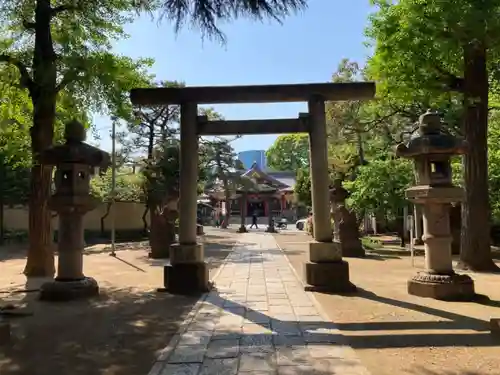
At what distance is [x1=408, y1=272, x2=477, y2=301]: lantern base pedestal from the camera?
319 inches

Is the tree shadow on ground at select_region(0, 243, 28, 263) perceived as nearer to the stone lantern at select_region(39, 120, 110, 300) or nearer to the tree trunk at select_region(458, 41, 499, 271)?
the stone lantern at select_region(39, 120, 110, 300)

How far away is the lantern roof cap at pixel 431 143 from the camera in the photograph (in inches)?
333

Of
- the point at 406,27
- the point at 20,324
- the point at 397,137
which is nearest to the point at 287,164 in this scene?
the point at 397,137

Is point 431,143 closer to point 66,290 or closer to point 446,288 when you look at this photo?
point 446,288

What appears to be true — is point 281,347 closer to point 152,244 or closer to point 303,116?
point 303,116

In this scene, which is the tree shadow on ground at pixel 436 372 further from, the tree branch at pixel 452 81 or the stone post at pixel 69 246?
the tree branch at pixel 452 81

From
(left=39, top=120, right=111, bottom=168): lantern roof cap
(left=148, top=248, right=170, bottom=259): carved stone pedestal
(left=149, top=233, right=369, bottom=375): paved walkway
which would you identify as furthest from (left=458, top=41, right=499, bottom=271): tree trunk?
(left=148, top=248, right=170, bottom=259): carved stone pedestal

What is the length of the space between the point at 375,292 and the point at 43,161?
6.79 m

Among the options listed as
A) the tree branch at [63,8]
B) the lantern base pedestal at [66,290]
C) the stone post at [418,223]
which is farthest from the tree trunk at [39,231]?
the stone post at [418,223]

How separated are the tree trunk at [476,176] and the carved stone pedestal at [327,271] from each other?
4.94 m

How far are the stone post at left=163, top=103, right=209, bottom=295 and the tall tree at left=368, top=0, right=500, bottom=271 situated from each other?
18.3 ft

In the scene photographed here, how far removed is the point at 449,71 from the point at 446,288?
21.6 ft

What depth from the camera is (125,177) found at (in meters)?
24.9

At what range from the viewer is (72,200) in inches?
346
